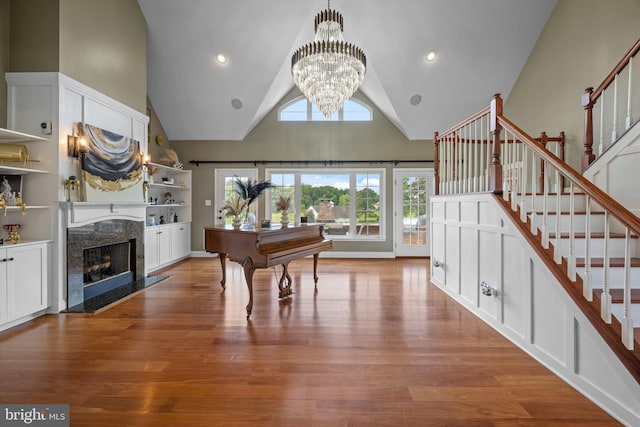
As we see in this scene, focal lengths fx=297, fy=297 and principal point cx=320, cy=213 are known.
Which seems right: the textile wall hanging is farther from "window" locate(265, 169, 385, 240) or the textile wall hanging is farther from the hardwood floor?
"window" locate(265, 169, 385, 240)

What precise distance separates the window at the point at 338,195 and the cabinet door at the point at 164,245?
6.52ft

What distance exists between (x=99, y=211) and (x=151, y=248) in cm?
143

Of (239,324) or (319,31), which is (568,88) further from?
(239,324)

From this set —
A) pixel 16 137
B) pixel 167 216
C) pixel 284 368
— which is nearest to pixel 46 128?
pixel 16 137

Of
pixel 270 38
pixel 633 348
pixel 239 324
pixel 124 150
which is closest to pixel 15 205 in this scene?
pixel 124 150

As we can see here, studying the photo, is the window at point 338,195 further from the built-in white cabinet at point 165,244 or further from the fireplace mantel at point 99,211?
the fireplace mantel at point 99,211

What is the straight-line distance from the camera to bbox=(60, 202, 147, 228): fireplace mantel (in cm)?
323

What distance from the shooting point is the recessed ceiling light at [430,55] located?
4969 mm

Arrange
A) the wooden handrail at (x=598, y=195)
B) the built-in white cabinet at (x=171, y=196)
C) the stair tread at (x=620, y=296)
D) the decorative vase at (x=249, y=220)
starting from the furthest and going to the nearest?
the built-in white cabinet at (x=171, y=196)
the decorative vase at (x=249, y=220)
the stair tread at (x=620, y=296)
the wooden handrail at (x=598, y=195)

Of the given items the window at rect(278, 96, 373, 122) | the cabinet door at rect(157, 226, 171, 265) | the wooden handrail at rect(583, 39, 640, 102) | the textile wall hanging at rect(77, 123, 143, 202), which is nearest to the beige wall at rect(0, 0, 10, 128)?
the textile wall hanging at rect(77, 123, 143, 202)

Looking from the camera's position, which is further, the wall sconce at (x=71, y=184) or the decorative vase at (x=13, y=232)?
the wall sconce at (x=71, y=184)

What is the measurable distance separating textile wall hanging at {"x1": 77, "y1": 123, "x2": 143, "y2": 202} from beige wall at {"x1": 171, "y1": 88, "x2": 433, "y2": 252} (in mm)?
2204

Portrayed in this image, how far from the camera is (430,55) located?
16.4 feet

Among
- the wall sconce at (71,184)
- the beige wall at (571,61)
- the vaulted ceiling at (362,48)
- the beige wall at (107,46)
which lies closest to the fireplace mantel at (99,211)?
the wall sconce at (71,184)
